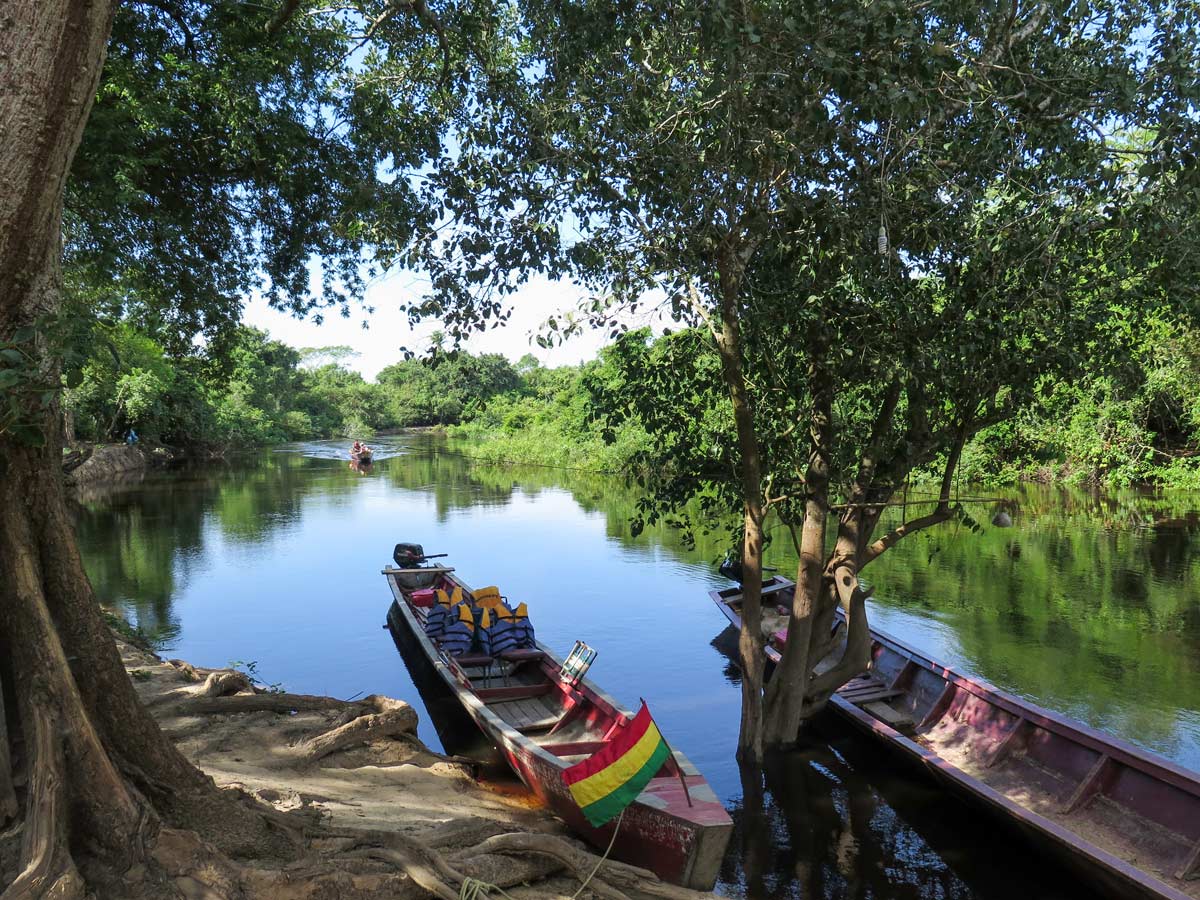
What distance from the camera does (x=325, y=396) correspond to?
70.2 metres

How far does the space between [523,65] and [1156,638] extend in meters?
11.6

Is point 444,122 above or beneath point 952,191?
above

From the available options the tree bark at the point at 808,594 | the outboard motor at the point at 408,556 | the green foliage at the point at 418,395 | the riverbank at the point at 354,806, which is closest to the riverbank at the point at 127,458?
the green foliage at the point at 418,395

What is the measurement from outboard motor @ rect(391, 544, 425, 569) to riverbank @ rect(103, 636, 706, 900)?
5777 mm

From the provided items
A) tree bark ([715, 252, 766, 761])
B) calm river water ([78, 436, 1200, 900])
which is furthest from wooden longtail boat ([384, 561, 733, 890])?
tree bark ([715, 252, 766, 761])

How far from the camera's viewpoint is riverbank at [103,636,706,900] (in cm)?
445

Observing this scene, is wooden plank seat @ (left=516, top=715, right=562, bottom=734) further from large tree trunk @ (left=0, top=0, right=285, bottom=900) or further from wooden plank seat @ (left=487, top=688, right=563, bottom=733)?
large tree trunk @ (left=0, top=0, right=285, bottom=900)

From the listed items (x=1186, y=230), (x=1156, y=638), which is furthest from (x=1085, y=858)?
(x=1156, y=638)

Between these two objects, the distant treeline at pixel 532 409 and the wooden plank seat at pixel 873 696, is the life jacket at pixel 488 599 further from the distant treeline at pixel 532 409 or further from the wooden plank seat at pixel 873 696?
the wooden plank seat at pixel 873 696

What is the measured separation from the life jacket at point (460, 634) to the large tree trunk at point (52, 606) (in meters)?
5.05

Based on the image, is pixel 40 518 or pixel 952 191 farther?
pixel 952 191

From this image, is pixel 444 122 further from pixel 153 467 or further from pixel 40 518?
pixel 153 467

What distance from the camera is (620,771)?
5516 mm

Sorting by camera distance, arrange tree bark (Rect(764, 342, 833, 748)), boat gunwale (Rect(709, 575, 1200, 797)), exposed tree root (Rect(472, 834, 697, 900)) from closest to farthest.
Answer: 1. exposed tree root (Rect(472, 834, 697, 900))
2. boat gunwale (Rect(709, 575, 1200, 797))
3. tree bark (Rect(764, 342, 833, 748))
